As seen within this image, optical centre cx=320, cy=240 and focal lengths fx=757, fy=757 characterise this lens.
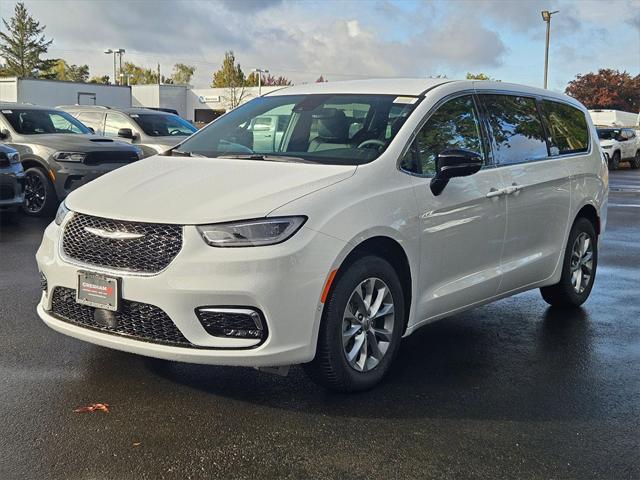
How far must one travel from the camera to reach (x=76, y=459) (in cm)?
339

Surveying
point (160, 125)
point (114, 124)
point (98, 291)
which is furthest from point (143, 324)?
point (114, 124)

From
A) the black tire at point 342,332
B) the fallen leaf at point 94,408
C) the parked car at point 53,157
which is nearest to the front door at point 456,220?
the black tire at point 342,332

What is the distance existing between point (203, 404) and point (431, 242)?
63.7 inches

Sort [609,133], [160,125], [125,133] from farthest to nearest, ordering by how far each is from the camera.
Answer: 1. [609,133]
2. [160,125]
3. [125,133]

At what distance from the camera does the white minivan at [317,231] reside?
3.74m

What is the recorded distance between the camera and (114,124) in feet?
48.3

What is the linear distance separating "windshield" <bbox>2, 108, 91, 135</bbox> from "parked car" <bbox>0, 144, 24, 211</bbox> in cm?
183

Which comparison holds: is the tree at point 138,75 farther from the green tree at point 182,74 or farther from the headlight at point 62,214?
the headlight at point 62,214

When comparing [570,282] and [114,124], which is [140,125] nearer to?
[114,124]

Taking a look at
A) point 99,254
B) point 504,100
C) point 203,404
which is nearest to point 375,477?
point 203,404

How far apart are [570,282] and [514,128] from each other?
1478mm

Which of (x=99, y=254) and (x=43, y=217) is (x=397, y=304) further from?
(x=43, y=217)

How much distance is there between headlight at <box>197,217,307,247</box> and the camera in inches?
146

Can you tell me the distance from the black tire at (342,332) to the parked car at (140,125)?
9.81 metres
